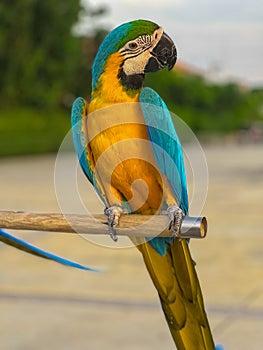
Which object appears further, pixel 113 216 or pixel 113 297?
pixel 113 297

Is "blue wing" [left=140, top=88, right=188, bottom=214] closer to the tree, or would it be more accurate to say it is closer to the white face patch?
the white face patch

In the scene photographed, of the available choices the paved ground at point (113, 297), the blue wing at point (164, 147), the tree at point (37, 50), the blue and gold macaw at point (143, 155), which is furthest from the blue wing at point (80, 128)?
the tree at point (37, 50)

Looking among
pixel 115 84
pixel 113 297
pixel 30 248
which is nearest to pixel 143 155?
pixel 115 84

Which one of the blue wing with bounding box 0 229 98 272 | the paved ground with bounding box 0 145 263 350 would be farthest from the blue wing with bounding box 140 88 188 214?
the paved ground with bounding box 0 145 263 350

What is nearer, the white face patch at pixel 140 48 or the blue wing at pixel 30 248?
the white face patch at pixel 140 48

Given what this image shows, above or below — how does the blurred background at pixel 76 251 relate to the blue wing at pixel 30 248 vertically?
above

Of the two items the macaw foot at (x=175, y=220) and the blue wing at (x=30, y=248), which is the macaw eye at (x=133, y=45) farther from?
the blue wing at (x=30, y=248)

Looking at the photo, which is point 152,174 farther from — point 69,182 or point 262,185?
point 262,185

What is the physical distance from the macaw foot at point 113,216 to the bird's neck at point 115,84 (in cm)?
18

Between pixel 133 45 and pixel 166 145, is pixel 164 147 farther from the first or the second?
pixel 133 45

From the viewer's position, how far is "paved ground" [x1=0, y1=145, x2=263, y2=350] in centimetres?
317

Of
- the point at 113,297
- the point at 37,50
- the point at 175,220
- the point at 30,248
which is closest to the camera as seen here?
the point at 175,220

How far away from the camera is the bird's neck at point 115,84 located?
41.2 inches

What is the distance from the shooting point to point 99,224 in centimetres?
108
